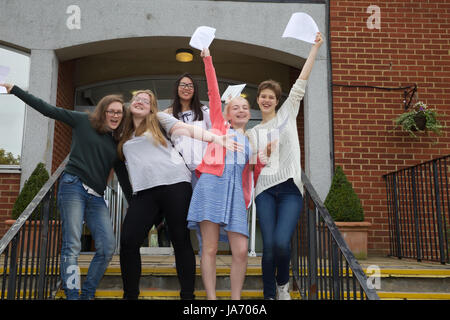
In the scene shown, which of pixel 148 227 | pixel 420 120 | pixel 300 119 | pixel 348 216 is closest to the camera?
pixel 148 227

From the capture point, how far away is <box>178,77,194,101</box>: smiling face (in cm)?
330

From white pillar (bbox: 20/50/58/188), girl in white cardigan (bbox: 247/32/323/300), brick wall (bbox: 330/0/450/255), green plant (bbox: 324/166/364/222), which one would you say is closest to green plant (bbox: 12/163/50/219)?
white pillar (bbox: 20/50/58/188)

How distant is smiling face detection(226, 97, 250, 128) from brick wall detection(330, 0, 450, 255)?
2.88 m

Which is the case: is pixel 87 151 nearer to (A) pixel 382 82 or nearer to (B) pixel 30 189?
(B) pixel 30 189

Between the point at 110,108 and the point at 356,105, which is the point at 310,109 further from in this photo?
the point at 110,108

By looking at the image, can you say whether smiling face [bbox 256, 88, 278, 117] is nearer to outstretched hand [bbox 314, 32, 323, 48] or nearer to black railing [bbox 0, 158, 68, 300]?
outstretched hand [bbox 314, 32, 323, 48]

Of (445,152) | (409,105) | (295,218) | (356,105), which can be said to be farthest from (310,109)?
(295,218)

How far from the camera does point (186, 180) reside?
9.69ft

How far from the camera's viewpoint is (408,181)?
536 cm

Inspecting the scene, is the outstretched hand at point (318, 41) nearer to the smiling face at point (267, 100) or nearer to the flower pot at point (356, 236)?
the smiling face at point (267, 100)

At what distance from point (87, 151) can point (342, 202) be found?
2976 millimetres

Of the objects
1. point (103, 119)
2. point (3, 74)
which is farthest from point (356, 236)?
point (3, 74)

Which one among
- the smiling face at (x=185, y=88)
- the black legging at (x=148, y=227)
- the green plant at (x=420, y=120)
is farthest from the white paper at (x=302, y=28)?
the green plant at (x=420, y=120)

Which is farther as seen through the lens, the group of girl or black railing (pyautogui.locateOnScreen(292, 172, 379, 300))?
the group of girl
